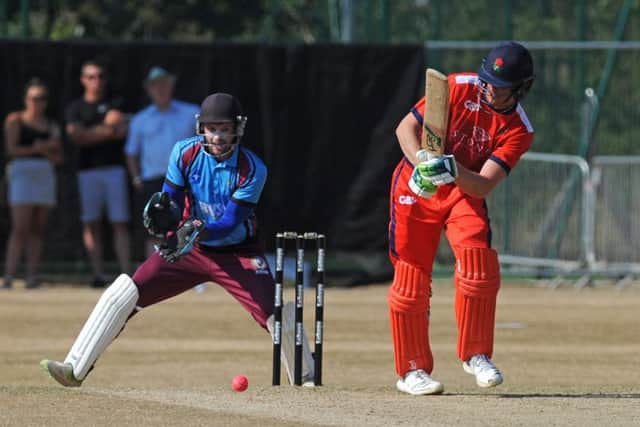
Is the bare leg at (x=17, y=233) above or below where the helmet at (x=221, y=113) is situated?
below

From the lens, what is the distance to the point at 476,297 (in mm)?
8906

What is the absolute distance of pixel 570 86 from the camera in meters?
18.5

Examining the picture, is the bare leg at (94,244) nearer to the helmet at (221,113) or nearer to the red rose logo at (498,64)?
the helmet at (221,113)

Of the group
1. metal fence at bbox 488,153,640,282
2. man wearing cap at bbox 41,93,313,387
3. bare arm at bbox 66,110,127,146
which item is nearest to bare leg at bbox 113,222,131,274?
bare arm at bbox 66,110,127,146

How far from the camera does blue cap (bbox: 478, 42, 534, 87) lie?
8.69m

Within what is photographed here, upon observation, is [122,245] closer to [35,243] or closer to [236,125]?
[35,243]

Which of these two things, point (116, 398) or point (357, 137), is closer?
point (116, 398)

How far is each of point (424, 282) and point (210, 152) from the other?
1.58 metres

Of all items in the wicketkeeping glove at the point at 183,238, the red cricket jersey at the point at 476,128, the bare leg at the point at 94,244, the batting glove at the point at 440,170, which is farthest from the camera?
the bare leg at the point at 94,244

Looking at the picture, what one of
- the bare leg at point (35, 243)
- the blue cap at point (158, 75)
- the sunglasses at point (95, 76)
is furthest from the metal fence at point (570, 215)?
the bare leg at point (35, 243)

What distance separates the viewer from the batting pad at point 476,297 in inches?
349

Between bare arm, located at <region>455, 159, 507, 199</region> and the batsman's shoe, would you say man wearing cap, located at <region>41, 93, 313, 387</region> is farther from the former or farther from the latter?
bare arm, located at <region>455, 159, 507, 199</region>

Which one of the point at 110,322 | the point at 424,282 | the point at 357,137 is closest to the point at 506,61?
the point at 424,282

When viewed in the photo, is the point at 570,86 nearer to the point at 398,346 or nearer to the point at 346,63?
the point at 346,63
